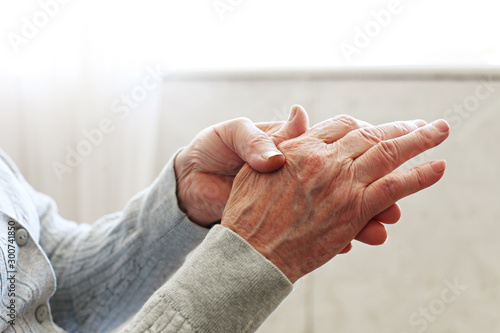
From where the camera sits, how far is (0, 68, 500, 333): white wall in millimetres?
1166

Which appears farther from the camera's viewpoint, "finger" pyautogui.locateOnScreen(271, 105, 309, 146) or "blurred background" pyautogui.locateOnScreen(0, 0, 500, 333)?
"blurred background" pyautogui.locateOnScreen(0, 0, 500, 333)

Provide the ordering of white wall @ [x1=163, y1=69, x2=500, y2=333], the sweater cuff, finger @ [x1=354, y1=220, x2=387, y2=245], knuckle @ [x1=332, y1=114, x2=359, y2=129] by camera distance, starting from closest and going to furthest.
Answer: the sweater cuff → finger @ [x1=354, y1=220, x2=387, y2=245] → knuckle @ [x1=332, y1=114, x2=359, y2=129] → white wall @ [x1=163, y1=69, x2=500, y2=333]

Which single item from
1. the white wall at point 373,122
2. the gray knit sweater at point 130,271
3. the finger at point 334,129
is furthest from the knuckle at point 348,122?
the white wall at point 373,122

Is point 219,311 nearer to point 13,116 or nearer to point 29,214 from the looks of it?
point 29,214

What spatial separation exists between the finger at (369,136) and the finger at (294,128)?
0.29ft

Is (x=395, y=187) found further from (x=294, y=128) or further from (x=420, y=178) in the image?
(x=294, y=128)

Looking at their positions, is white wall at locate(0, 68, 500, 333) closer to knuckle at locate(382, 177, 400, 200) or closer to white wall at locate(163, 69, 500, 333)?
white wall at locate(163, 69, 500, 333)

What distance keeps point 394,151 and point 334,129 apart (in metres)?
0.12

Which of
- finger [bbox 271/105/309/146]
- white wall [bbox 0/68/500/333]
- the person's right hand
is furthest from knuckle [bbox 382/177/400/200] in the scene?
white wall [bbox 0/68/500/333]

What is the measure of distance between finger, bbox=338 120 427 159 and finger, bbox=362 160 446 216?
78 millimetres

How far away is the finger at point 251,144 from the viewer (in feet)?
2.33

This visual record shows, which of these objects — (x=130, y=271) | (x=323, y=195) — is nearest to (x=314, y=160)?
(x=323, y=195)

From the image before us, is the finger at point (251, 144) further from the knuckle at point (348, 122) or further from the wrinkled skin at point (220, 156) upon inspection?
the knuckle at point (348, 122)

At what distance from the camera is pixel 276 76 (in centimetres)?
133
